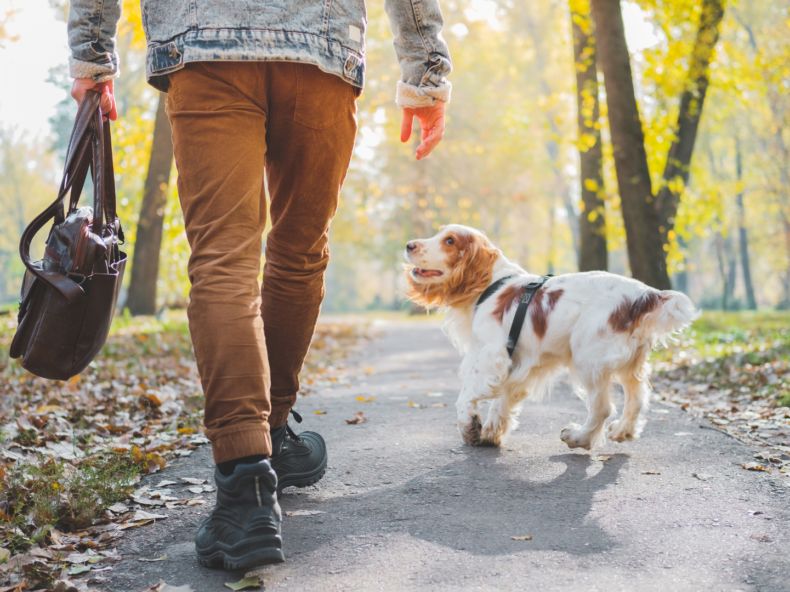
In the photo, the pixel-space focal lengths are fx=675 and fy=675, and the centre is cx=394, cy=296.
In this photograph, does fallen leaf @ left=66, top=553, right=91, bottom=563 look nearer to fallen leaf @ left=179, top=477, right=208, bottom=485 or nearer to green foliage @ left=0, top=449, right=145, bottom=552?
green foliage @ left=0, top=449, right=145, bottom=552

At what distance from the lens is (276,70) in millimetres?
2139

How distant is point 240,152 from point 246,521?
1128mm

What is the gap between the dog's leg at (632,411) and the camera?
363cm

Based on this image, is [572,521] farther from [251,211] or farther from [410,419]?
[410,419]

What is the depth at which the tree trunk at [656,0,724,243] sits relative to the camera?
1002cm

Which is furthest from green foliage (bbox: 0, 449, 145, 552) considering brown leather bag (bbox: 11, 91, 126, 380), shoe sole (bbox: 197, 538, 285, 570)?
shoe sole (bbox: 197, 538, 285, 570)

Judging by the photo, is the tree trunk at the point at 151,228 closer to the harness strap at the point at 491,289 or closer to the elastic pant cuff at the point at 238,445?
the harness strap at the point at 491,289

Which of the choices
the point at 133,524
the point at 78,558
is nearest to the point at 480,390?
the point at 133,524

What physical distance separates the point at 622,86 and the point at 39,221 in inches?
329

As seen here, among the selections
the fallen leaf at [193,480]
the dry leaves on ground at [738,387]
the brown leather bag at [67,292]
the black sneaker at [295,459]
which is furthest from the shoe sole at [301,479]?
the dry leaves on ground at [738,387]

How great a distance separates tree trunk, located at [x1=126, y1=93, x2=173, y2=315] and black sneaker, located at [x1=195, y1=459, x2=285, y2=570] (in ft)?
37.7

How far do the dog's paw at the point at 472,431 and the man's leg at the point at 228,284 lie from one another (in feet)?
5.95

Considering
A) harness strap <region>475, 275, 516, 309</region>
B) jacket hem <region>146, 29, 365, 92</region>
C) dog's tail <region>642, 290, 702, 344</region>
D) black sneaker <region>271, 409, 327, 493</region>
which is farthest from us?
harness strap <region>475, 275, 516, 309</region>

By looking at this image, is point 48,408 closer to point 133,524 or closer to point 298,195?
point 133,524
